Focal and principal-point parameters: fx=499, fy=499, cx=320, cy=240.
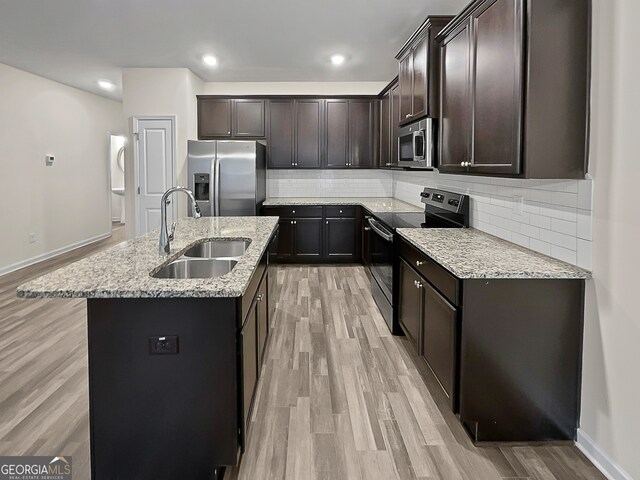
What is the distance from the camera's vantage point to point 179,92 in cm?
621

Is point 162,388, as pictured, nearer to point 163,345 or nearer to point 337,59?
point 163,345

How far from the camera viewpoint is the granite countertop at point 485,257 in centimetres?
224

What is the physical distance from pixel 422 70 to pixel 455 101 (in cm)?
70

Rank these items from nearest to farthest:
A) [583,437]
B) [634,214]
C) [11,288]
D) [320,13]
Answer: [634,214] < [583,437] < [320,13] < [11,288]

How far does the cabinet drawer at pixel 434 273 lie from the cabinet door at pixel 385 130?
2628 mm

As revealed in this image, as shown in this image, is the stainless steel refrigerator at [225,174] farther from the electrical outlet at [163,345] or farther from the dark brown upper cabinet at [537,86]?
the electrical outlet at [163,345]

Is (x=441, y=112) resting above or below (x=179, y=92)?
below

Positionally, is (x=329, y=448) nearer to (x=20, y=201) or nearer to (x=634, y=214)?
(x=634, y=214)

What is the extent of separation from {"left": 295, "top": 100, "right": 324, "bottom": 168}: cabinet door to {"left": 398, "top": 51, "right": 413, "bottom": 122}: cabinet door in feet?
7.97

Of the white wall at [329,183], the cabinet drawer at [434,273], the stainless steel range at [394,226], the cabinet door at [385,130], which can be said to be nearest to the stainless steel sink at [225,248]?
the cabinet drawer at [434,273]

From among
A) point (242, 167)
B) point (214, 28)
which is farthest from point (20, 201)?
point (214, 28)

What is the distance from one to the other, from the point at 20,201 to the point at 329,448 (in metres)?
5.90

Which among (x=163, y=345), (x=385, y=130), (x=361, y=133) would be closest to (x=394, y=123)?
(x=385, y=130)

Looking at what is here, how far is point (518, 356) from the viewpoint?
2.30 m
